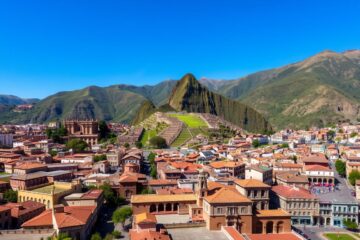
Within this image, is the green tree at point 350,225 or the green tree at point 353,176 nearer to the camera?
the green tree at point 350,225

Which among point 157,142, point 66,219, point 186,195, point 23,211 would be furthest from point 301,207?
point 157,142

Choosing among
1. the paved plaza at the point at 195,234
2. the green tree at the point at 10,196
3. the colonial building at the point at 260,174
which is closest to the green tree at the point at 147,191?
the paved plaza at the point at 195,234

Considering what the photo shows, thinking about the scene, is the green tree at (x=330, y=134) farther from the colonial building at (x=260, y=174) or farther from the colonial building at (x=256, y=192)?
the colonial building at (x=256, y=192)

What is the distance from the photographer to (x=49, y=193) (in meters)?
53.1

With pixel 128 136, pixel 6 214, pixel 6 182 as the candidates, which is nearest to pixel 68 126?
pixel 128 136

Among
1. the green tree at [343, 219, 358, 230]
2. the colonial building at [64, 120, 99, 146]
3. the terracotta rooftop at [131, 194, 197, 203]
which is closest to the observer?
the terracotta rooftop at [131, 194, 197, 203]

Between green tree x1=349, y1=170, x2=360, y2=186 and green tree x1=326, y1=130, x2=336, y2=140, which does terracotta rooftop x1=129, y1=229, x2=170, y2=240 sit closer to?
green tree x1=349, y1=170, x2=360, y2=186

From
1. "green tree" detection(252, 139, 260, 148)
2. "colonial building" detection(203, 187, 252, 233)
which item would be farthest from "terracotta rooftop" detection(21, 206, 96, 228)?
"green tree" detection(252, 139, 260, 148)

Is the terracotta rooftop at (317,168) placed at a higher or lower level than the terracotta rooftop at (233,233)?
higher

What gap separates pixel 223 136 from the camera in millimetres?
152500

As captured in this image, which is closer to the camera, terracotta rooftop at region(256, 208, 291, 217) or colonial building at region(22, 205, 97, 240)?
colonial building at region(22, 205, 97, 240)

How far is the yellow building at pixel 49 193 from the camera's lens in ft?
173

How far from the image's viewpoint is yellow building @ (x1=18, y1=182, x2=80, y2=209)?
→ 5281cm

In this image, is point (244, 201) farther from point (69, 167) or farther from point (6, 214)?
point (69, 167)
